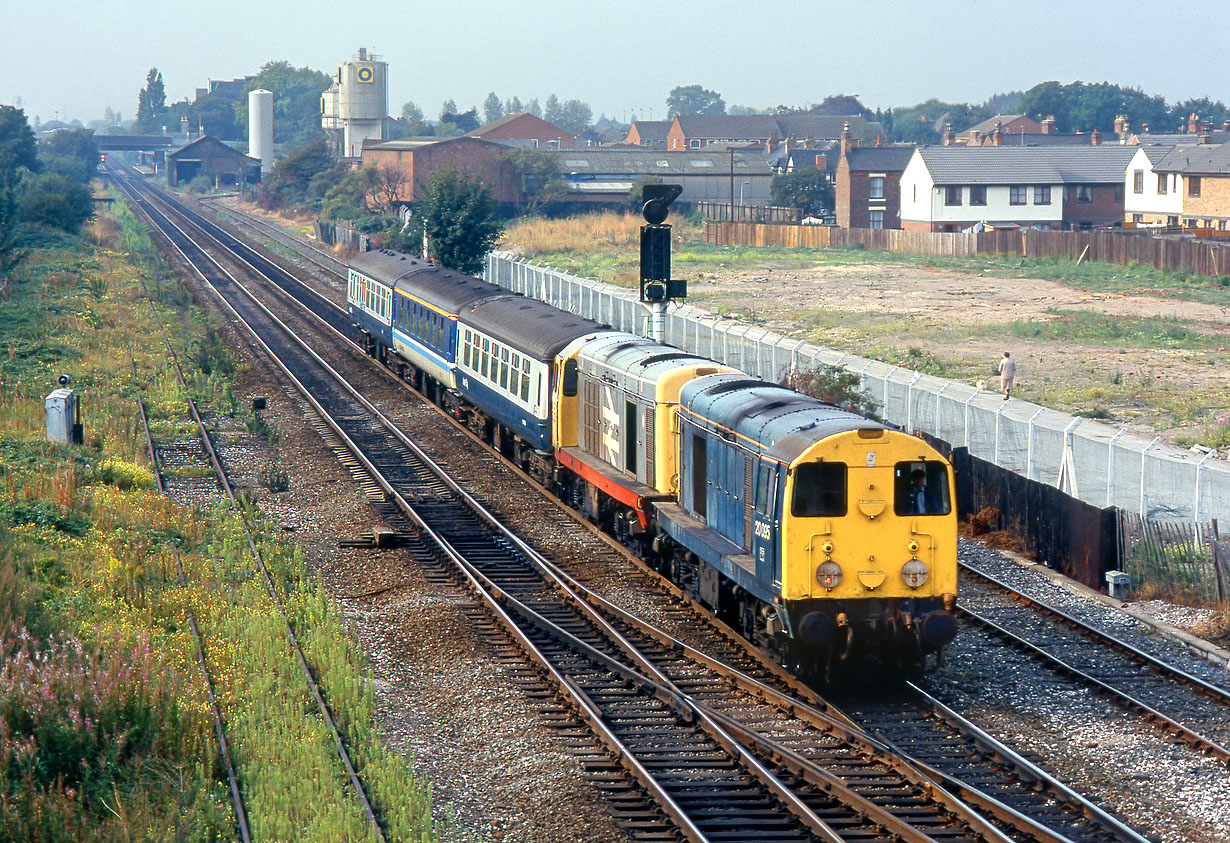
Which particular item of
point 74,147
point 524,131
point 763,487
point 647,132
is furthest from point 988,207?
point 74,147

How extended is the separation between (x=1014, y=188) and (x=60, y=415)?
7031 centimetres

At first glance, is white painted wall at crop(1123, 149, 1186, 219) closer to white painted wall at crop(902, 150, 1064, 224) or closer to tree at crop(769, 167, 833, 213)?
white painted wall at crop(902, 150, 1064, 224)

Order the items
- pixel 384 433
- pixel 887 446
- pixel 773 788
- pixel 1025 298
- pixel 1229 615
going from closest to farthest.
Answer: pixel 773 788
pixel 887 446
pixel 1229 615
pixel 384 433
pixel 1025 298

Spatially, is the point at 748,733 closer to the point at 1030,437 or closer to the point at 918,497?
the point at 918,497

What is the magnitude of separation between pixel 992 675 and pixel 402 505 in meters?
11.5

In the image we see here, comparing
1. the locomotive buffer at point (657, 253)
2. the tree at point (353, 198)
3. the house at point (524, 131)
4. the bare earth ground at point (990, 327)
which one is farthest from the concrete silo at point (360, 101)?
the locomotive buffer at point (657, 253)

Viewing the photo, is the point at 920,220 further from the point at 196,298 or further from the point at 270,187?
the point at 270,187

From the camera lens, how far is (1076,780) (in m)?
12.0

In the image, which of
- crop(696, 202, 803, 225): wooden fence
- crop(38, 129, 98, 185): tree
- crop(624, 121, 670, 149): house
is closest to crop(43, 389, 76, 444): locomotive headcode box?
crop(696, 202, 803, 225): wooden fence

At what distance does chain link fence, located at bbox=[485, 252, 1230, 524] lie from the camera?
2017cm

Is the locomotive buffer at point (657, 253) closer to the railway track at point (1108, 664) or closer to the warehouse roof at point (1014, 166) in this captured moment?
the railway track at point (1108, 664)

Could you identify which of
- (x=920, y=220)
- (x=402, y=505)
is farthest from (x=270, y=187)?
(x=402, y=505)

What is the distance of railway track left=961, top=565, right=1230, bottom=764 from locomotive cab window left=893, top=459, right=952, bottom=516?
2629 millimetres

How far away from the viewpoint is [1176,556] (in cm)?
1831
